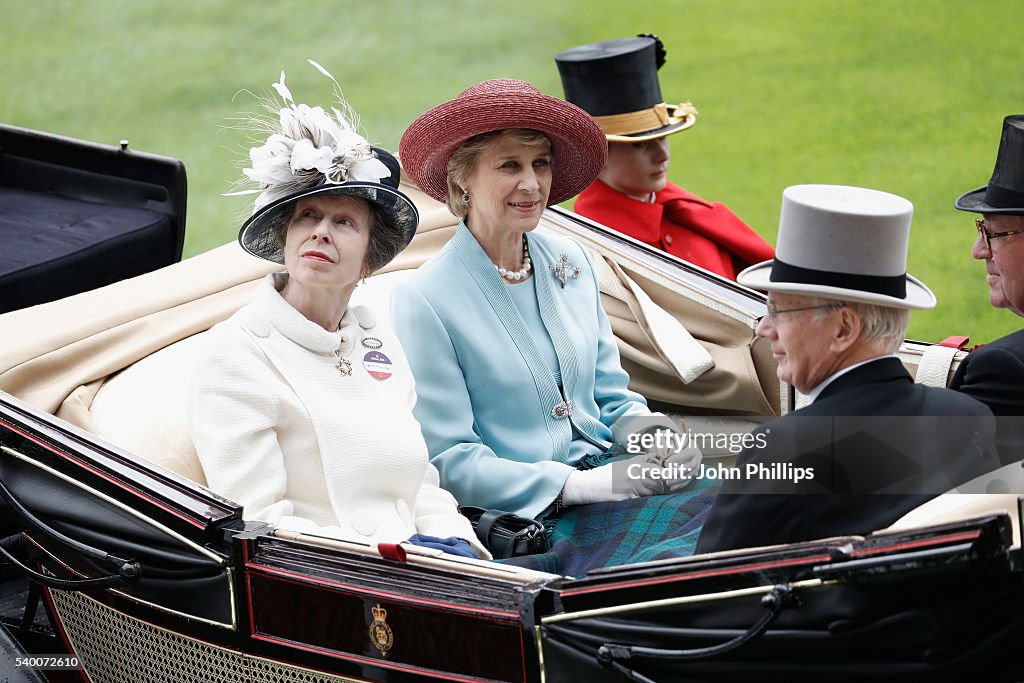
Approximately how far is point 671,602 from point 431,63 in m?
8.40

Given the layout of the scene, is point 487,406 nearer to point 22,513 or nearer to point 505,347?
point 505,347

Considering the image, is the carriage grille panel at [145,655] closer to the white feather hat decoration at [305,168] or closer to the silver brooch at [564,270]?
the white feather hat decoration at [305,168]

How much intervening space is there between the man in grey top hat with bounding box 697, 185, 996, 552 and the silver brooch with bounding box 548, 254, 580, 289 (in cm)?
101

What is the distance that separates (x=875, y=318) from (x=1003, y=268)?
757mm

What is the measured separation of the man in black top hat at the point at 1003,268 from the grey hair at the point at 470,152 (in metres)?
0.90

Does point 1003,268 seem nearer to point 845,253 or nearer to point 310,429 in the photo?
point 845,253

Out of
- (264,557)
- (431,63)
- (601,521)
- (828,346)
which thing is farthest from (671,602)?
(431,63)

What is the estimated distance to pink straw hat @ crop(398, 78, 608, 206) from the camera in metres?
2.80

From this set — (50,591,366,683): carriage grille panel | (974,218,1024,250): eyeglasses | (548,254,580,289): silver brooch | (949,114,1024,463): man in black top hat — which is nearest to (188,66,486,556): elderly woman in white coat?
(50,591,366,683): carriage grille panel

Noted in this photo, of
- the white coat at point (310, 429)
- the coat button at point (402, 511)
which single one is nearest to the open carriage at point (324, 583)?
the white coat at point (310, 429)

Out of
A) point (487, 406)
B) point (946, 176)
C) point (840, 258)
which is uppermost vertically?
point (840, 258)

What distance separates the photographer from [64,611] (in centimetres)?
264

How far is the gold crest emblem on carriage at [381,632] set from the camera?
2.11 meters

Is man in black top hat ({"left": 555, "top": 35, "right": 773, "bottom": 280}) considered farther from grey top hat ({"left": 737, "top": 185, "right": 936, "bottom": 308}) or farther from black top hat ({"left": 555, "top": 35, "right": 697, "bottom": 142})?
grey top hat ({"left": 737, "top": 185, "right": 936, "bottom": 308})
